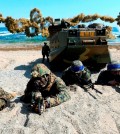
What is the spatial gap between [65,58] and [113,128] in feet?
25.8

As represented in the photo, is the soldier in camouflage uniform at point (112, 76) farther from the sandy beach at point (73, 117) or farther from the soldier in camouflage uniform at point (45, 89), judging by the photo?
the soldier in camouflage uniform at point (45, 89)

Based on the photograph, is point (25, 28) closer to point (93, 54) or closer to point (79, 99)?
point (93, 54)

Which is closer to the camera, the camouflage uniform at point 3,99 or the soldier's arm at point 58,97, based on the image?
the soldier's arm at point 58,97

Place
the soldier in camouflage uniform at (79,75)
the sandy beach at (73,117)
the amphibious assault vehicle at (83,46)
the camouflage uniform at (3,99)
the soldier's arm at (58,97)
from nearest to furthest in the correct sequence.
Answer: the sandy beach at (73,117)
the soldier's arm at (58,97)
the camouflage uniform at (3,99)
the soldier in camouflage uniform at (79,75)
the amphibious assault vehicle at (83,46)

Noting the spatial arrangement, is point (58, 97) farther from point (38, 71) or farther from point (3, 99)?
point (3, 99)

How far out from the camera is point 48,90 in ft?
21.4

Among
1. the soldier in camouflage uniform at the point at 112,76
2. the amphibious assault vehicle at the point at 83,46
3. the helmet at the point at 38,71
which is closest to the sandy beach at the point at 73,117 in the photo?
the helmet at the point at 38,71

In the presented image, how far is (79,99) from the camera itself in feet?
21.8

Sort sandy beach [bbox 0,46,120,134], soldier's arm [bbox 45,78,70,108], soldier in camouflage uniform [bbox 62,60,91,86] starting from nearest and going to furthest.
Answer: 1. sandy beach [bbox 0,46,120,134]
2. soldier's arm [bbox 45,78,70,108]
3. soldier in camouflage uniform [bbox 62,60,91,86]

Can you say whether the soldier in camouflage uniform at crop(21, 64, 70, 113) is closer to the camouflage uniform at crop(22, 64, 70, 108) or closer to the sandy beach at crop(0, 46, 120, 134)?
the camouflage uniform at crop(22, 64, 70, 108)

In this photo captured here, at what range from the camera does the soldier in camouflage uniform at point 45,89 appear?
6.12 meters

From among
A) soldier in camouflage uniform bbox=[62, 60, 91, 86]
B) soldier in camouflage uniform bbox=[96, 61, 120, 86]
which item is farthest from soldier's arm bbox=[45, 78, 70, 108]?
soldier in camouflage uniform bbox=[96, 61, 120, 86]

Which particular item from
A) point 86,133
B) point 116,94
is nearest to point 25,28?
point 116,94

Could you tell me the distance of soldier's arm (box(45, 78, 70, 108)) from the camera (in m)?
6.11
